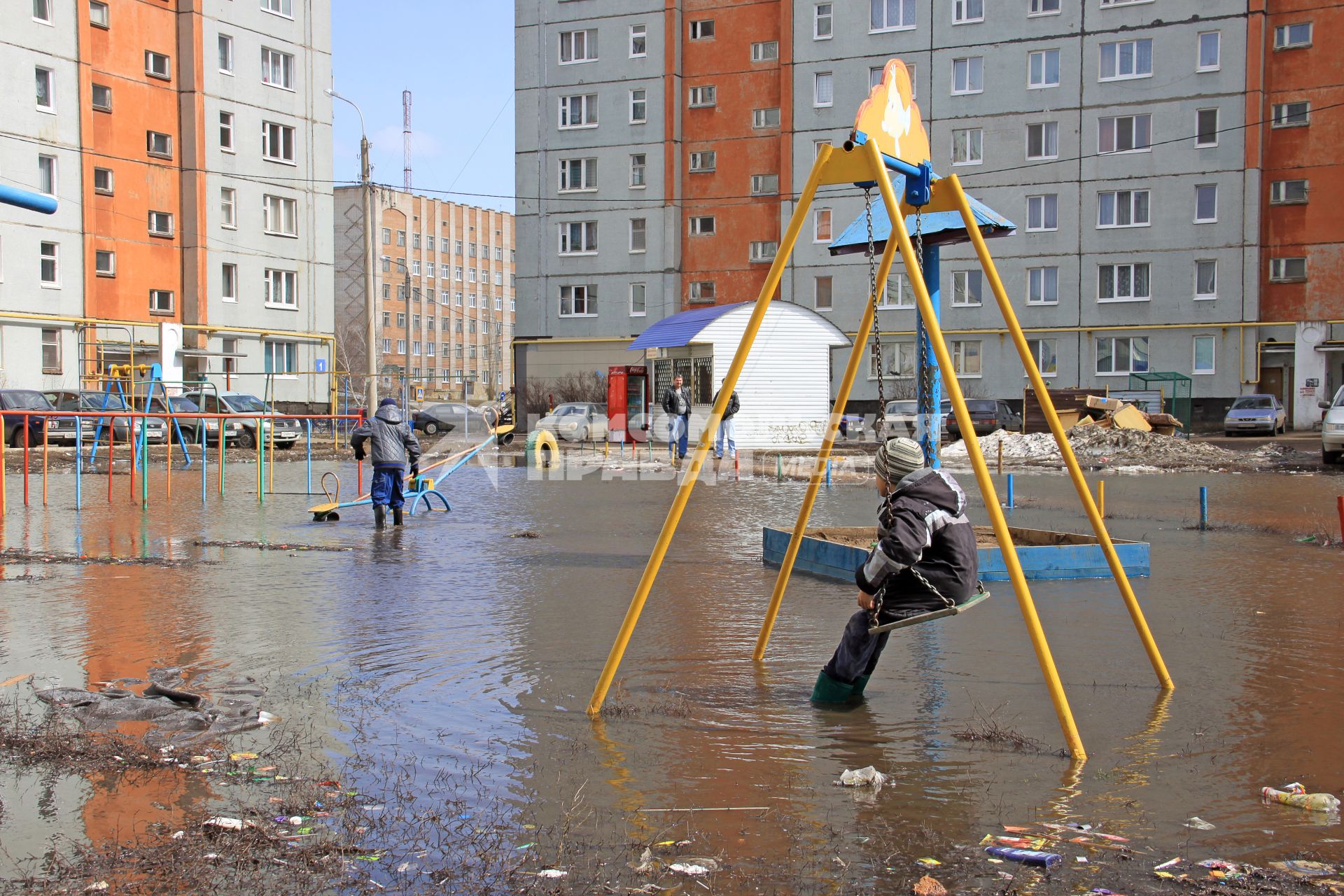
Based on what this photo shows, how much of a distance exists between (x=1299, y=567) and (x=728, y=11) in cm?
4237

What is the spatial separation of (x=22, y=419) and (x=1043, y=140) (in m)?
34.1

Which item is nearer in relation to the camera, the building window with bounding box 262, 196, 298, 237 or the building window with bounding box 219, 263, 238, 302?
the building window with bounding box 219, 263, 238, 302

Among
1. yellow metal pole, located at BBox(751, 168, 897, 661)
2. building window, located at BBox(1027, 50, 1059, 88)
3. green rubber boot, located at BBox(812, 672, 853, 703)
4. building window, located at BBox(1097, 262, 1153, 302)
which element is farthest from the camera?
building window, located at BBox(1027, 50, 1059, 88)

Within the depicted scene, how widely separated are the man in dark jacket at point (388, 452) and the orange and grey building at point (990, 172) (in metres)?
31.7

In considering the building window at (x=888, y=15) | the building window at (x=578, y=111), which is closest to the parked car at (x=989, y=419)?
the building window at (x=888, y=15)

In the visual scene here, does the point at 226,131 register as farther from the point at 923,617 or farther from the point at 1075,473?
the point at 923,617

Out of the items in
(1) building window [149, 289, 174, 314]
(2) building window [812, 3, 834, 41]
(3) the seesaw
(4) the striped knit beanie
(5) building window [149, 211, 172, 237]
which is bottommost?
(3) the seesaw

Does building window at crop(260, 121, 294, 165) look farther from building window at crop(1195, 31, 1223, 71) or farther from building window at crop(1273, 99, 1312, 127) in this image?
building window at crop(1273, 99, 1312, 127)

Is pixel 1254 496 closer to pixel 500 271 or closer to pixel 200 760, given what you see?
pixel 200 760

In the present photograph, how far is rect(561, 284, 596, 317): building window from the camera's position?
165ft

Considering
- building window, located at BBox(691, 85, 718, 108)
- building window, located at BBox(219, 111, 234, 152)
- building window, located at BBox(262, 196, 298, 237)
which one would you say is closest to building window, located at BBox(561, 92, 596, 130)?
building window, located at BBox(691, 85, 718, 108)

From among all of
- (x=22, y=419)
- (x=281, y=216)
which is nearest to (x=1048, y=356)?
(x=281, y=216)

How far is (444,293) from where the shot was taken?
348 feet

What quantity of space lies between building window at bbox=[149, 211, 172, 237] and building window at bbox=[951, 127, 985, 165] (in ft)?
91.1
